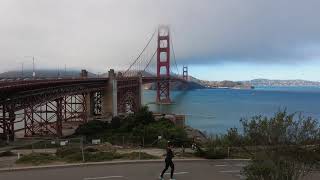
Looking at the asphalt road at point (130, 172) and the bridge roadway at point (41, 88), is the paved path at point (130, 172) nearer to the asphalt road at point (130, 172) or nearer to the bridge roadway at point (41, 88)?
the asphalt road at point (130, 172)

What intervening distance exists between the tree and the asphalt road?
10.1 feet

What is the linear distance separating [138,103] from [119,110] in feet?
38.8

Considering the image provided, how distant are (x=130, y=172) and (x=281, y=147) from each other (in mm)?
5440

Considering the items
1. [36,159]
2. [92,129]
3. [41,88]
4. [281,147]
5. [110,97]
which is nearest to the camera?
[281,147]

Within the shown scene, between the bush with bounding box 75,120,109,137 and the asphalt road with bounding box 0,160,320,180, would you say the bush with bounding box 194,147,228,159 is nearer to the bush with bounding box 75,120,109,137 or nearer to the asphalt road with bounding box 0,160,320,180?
the asphalt road with bounding box 0,160,320,180

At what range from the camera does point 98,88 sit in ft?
207

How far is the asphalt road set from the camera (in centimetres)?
1434

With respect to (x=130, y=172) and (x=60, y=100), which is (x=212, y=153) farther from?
(x=60, y=100)

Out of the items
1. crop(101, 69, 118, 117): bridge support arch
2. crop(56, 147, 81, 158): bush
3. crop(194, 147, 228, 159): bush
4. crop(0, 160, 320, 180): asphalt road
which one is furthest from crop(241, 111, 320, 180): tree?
crop(101, 69, 118, 117): bridge support arch

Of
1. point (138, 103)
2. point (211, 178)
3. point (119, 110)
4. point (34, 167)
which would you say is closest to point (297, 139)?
point (211, 178)

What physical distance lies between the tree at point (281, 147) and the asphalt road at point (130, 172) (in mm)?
3071

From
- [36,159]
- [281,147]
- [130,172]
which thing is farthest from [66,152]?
[281,147]

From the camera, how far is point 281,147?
37.6ft

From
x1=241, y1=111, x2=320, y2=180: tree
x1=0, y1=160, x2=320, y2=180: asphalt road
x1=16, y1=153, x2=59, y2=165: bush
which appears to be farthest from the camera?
x1=16, y1=153, x2=59, y2=165: bush
